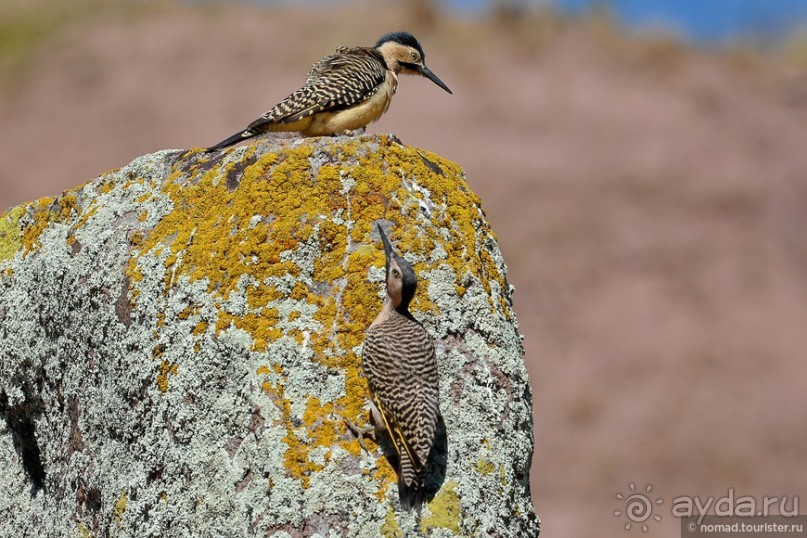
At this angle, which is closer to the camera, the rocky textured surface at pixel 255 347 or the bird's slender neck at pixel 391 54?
the rocky textured surface at pixel 255 347

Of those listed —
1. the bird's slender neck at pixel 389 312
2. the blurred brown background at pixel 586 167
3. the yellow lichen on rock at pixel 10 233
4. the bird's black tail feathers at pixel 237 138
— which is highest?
the blurred brown background at pixel 586 167

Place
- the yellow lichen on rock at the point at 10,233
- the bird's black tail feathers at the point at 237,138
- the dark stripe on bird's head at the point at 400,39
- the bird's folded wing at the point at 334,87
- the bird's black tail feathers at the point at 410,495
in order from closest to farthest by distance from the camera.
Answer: the bird's black tail feathers at the point at 410,495
the yellow lichen on rock at the point at 10,233
the bird's black tail feathers at the point at 237,138
the bird's folded wing at the point at 334,87
the dark stripe on bird's head at the point at 400,39

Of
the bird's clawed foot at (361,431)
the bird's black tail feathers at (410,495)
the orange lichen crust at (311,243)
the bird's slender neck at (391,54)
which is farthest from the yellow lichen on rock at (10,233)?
the bird's slender neck at (391,54)

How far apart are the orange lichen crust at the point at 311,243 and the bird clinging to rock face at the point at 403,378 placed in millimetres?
111

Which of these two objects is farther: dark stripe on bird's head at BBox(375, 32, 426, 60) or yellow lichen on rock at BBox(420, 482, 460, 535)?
dark stripe on bird's head at BBox(375, 32, 426, 60)

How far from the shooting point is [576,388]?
17.1 meters

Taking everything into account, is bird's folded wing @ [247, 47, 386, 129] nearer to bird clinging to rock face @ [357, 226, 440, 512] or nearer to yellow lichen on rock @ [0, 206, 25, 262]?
yellow lichen on rock @ [0, 206, 25, 262]

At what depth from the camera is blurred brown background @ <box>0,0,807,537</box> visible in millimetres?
16734

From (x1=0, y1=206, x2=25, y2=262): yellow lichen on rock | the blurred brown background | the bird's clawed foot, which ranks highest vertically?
the blurred brown background

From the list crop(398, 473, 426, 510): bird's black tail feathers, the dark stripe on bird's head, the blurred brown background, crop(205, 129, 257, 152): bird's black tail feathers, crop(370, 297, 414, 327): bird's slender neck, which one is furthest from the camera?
the blurred brown background

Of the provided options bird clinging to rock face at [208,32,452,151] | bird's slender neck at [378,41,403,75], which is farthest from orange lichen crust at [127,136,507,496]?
bird's slender neck at [378,41,403,75]

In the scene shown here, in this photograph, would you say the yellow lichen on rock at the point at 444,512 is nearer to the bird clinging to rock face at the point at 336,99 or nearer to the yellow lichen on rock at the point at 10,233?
the bird clinging to rock face at the point at 336,99

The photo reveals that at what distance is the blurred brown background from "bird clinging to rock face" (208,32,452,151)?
397 inches

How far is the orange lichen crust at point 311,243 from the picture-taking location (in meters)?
4.50
